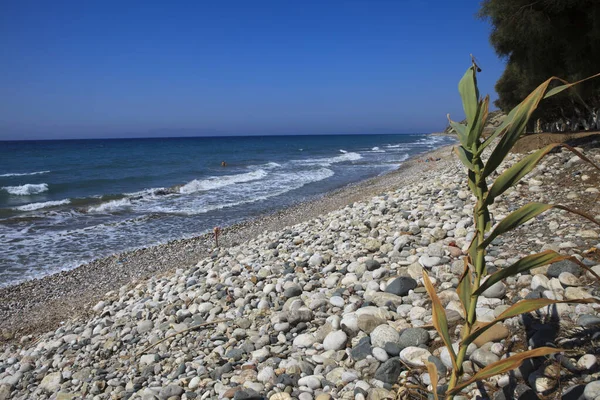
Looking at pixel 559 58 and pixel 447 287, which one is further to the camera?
pixel 559 58

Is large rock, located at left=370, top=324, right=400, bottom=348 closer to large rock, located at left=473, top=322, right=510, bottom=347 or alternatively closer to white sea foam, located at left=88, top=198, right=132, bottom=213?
large rock, located at left=473, top=322, right=510, bottom=347

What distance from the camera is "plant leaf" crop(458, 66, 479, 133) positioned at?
53.1 inches

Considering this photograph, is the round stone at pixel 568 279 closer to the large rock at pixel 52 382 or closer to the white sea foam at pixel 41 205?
the large rock at pixel 52 382

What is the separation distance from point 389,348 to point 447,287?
94 cm

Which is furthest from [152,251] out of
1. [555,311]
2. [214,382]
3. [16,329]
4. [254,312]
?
[555,311]

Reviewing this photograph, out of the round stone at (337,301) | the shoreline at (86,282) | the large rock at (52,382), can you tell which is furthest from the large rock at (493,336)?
the shoreline at (86,282)

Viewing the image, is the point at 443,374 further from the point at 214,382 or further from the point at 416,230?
the point at 416,230

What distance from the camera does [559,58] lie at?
29.5ft

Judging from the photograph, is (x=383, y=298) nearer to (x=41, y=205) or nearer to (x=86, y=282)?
(x=86, y=282)

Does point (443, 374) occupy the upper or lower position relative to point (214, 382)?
upper

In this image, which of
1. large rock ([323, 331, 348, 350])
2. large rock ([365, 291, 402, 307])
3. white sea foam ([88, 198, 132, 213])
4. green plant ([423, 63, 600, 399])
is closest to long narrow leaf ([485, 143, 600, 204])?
green plant ([423, 63, 600, 399])

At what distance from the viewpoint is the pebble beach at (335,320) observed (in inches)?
93.4

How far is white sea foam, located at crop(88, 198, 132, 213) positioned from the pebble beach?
916 cm

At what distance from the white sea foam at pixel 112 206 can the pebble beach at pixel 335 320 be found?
30.0 feet
